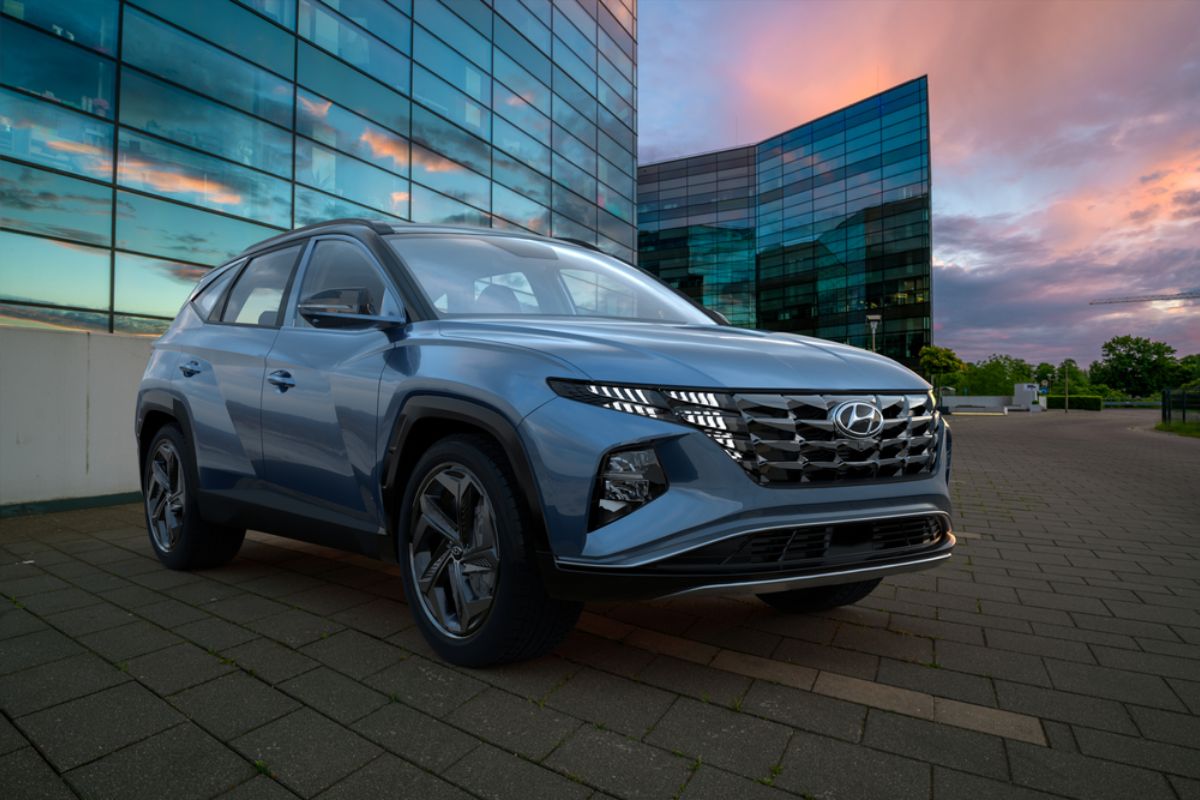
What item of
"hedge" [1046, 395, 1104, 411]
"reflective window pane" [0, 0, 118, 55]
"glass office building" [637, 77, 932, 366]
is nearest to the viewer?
"reflective window pane" [0, 0, 118, 55]

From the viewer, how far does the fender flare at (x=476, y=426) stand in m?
2.38

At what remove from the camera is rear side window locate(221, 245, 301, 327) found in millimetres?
3895

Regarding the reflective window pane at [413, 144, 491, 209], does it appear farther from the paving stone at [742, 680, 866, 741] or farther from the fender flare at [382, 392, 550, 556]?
the paving stone at [742, 680, 866, 741]

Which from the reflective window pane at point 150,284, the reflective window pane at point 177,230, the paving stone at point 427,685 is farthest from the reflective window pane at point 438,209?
the paving stone at point 427,685

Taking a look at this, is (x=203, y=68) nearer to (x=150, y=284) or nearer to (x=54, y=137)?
(x=54, y=137)

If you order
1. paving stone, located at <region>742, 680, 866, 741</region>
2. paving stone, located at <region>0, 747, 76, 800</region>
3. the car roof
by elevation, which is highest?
the car roof

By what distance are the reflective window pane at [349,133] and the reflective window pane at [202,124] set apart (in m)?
0.75

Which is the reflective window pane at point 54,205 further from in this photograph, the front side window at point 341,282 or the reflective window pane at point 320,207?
the front side window at point 341,282

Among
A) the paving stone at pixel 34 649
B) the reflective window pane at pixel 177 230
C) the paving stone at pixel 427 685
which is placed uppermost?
the reflective window pane at pixel 177 230

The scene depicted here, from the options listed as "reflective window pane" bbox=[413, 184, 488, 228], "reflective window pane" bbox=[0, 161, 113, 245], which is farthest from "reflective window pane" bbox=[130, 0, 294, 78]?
"reflective window pane" bbox=[413, 184, 488, 228]

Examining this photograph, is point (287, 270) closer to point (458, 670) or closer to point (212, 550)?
point (212, 550)

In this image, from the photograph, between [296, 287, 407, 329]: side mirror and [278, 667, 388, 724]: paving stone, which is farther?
[296, 287, 407, 329]: side mirror

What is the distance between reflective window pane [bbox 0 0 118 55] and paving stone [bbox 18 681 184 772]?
1341 centimetres

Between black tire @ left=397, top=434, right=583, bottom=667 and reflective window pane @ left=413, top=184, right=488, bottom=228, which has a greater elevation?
reflective window pane @ left=413, top=184, right=488, bottom=228
